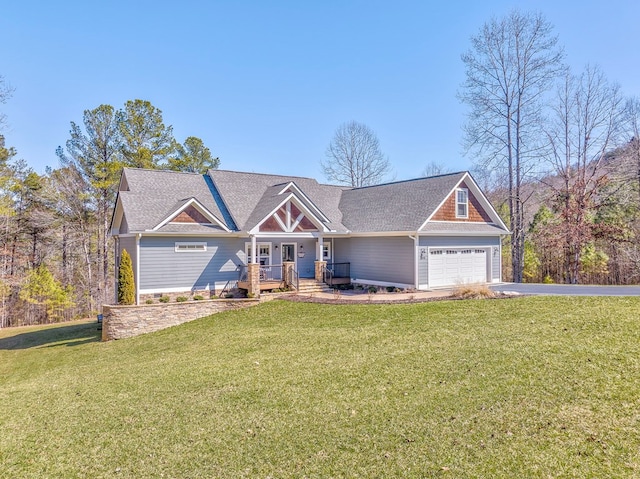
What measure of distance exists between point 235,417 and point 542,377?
5.48m

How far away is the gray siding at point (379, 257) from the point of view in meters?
18.0

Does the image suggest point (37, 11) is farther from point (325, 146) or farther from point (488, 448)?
point (325, 146)

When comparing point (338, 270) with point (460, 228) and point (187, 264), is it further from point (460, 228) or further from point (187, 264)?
point (187, 264)

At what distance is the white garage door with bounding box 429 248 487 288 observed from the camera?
1836 cm

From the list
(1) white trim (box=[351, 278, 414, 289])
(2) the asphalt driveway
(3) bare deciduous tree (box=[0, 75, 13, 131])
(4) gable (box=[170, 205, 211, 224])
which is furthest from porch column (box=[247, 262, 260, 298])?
(3) bare deciduous tree (box=[0, 75, 13, 131])

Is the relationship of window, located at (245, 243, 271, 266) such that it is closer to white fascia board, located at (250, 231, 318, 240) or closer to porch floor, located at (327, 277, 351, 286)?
white fascia board, located at (250, 231, 318, 240)

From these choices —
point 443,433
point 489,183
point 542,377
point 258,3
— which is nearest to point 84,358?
point 443,433

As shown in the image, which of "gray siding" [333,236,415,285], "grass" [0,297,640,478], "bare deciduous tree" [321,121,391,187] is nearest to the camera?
"grass" [0,297,640,478]

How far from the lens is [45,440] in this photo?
6219 mm

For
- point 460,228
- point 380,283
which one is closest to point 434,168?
point 460,228

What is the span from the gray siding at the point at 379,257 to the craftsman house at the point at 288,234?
5 centimetres

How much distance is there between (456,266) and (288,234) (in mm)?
8745

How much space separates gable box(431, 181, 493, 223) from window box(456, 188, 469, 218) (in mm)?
212

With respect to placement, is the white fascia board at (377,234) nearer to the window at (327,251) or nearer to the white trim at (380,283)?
the window at (327,251)
